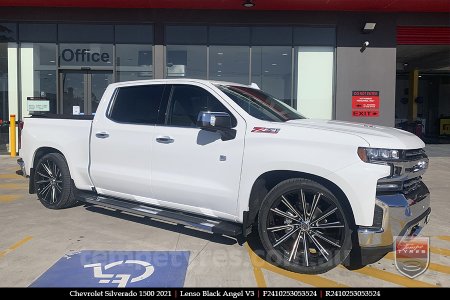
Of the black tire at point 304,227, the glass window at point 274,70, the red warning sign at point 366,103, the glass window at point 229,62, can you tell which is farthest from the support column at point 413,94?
the black tire at point 304,227

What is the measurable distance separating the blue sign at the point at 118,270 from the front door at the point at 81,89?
30.7 ft

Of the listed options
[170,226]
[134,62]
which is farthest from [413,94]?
[170,226]

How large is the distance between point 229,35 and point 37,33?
19.5ft

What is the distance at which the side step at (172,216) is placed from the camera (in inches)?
175

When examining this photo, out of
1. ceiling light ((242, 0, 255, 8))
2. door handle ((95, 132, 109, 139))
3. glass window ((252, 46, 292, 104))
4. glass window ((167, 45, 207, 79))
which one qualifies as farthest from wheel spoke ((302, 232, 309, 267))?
glass window ((167, 45, 207, 79))

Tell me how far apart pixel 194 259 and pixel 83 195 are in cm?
236

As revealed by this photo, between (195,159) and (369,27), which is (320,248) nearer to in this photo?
(195,159)

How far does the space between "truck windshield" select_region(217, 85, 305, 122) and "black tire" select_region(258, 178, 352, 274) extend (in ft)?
2.90

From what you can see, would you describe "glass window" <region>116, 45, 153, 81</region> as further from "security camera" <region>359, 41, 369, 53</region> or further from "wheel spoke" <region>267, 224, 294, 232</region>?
"wheel spoke" <region>267, 224, 294, 232</region>

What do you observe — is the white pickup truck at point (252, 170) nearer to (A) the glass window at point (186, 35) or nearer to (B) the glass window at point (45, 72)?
(A) the glass window at point (186, 35)

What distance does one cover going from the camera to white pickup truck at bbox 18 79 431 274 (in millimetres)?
3764

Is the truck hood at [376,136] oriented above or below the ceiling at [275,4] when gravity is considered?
below

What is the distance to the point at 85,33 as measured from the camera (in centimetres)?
1291
